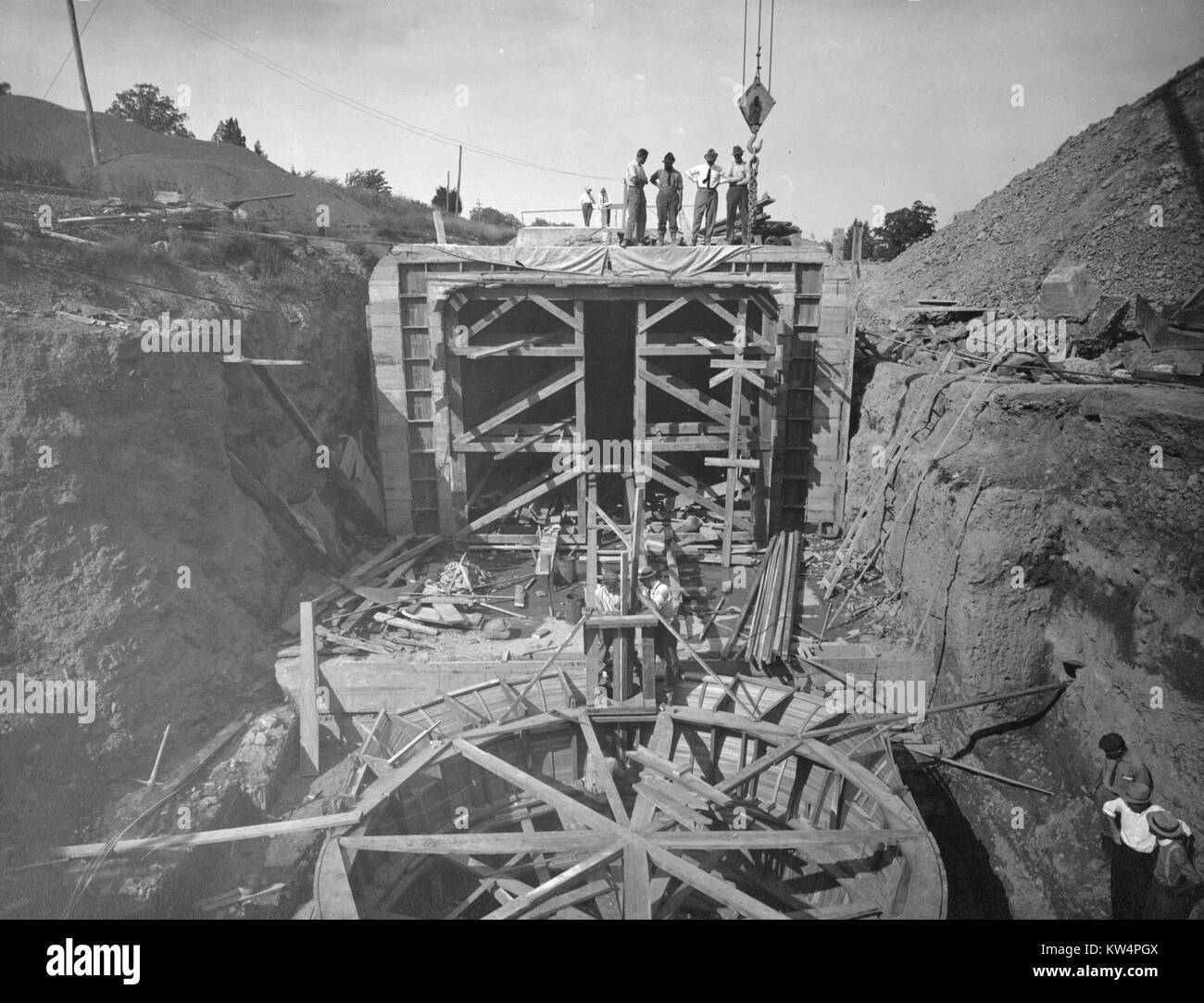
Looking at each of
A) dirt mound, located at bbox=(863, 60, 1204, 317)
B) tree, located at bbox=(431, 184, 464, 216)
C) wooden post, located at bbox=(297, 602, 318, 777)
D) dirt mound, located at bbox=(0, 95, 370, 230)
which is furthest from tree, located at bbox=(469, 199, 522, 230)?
wooden post, located at bbox=(297, 602, 318, 777)

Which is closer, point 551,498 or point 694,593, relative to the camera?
point 694,593

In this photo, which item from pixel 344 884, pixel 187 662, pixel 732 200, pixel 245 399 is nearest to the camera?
pixel 344 884

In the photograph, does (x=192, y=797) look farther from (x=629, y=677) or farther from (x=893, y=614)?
(x=893, y=614)

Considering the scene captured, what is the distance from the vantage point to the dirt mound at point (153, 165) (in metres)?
15.3

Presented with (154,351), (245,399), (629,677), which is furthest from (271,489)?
(629,677)

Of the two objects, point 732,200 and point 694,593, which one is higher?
point 732,200

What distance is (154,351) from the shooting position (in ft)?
27.8

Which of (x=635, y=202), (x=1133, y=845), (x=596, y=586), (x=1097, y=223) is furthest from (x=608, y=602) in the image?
(x=1097, y=223)

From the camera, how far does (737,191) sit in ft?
42.3

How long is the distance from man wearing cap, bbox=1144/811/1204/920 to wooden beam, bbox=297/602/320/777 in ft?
28.4

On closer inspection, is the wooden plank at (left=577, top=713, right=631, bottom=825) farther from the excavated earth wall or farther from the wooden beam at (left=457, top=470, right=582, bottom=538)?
the wooden beam at (left=457, top=470, right=582, bottom=538)

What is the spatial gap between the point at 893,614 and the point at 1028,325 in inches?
213

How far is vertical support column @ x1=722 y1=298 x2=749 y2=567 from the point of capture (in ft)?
36.9

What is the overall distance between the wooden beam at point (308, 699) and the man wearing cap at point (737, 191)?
10.3m
